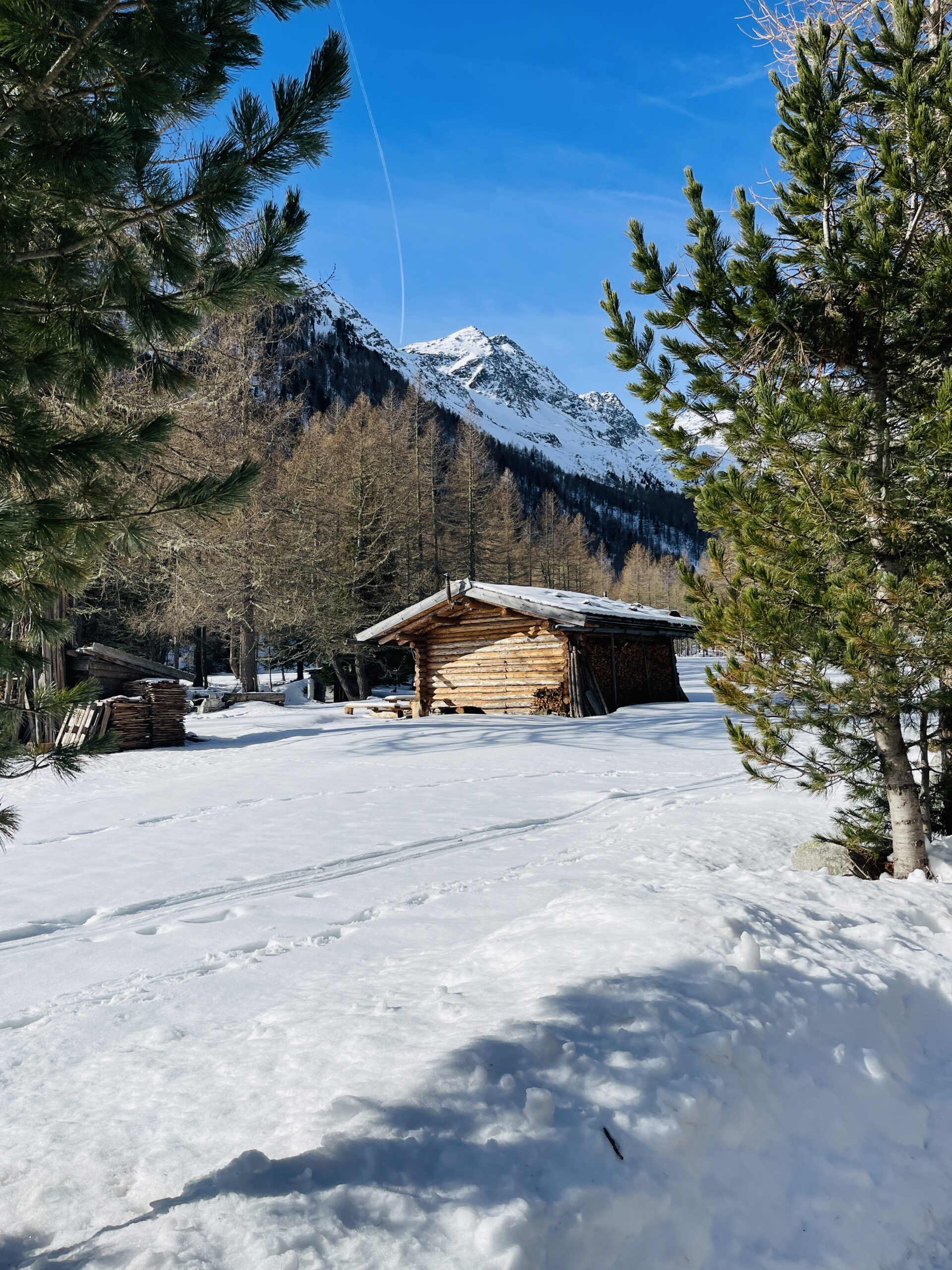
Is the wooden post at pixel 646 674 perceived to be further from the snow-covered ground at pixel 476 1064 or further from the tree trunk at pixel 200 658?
the tree trunk at pixel 200 658

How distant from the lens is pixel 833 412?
4.86m

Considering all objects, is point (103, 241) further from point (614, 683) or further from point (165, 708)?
point (614, 683)

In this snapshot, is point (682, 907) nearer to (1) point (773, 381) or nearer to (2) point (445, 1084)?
(2) point (445, 1084)

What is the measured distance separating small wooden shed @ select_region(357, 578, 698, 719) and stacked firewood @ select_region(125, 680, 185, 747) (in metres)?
5.56

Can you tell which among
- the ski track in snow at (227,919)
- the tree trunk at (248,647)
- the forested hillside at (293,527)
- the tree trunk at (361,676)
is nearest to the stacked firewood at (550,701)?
the forested hillside at (293,527)

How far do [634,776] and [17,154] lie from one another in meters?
9.78

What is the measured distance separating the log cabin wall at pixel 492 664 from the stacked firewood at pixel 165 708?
6841mm

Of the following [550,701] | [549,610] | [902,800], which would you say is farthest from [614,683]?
[902,800]

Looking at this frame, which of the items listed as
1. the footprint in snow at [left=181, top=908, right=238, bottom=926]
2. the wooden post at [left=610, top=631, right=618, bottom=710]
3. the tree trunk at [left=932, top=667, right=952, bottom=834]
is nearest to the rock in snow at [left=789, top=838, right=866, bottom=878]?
the tree trunk at [left=932, top=667, right=952, bottom=834]

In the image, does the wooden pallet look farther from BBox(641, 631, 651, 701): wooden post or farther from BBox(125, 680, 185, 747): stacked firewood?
BBox(641, 631, 651, 701): wooden post

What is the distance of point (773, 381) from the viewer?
5648mm

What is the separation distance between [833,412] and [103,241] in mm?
4370

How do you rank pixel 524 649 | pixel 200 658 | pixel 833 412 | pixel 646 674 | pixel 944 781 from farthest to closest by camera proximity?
pixel 200 658, pixel 646 674, pixel 524 649, pixel 944 781, pixel 833 412

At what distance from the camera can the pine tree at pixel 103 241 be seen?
2.60 m
